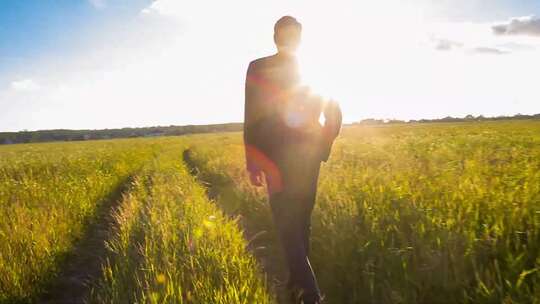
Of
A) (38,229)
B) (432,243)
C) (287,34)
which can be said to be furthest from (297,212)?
(38,229)

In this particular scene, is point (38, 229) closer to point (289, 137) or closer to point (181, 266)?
point (181, 266)

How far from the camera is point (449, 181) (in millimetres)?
5602

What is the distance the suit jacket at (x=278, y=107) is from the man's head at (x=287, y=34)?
10 cm

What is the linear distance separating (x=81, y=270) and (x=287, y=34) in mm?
4181

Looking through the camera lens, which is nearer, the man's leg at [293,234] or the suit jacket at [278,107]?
the suit jacket at [278,107]

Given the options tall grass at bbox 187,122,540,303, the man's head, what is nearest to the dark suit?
the man's head

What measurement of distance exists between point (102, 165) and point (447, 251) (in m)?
14.4

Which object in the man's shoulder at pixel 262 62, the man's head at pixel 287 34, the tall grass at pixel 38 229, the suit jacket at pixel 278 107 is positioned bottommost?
the tall grass at pixel 38 229

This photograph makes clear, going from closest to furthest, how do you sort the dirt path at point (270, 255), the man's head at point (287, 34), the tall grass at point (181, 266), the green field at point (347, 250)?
the tall grass at point (181, 266), the green field at point (347, 250), the man's head at point (287, 34), the dirt path at point (270, 255)

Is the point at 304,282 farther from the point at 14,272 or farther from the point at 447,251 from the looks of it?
the point at 14,272

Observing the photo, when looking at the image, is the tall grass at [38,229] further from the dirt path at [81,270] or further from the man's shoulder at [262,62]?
the man's shoulder at [262,62]

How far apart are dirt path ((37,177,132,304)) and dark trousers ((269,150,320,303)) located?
1803 mm

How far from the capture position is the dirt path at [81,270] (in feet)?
14.7

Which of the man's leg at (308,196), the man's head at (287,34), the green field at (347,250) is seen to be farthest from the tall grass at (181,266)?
the man's head at (287,34)
